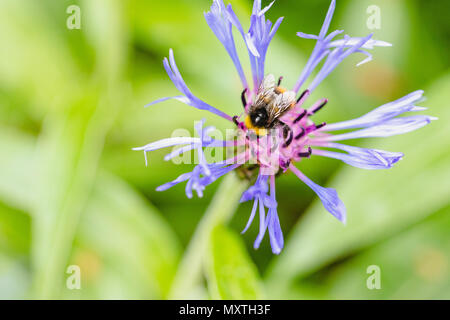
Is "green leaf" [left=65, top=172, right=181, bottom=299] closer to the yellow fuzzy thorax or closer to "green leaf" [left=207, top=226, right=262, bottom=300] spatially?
"green leaf" [left=207, top=226, right=262, bottom=300]

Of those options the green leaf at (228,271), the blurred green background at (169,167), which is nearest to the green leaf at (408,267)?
the blurred green background at (169,167)

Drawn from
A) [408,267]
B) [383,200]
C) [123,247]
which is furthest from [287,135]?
[408,267]

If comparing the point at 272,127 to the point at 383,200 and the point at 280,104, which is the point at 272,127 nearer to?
the point at 280,104

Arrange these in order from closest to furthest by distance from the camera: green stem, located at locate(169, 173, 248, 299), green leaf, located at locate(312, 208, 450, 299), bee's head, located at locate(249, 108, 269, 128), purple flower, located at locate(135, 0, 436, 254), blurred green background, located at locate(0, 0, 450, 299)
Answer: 1. purple flower, located at locate(135, 0, 436, 254)
2. bee's head, located at locate(249, 108, 269, 128)
3. green stem, located at locate(169, 173, 248, 299)
4. blurred green background, located at locate(0, 0, 450, 299)
5. green leaf, located at locate(312, 208, 450, 299)

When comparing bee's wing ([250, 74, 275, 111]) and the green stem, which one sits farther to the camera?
the green stem

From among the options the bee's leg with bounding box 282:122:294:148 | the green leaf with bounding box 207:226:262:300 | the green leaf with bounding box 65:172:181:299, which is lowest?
the green leaf with bounding box 207:226:262:300

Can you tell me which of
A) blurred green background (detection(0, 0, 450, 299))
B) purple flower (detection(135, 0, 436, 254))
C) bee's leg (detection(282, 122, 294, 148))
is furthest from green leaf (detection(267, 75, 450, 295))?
bee's leg (detection(282, 122, 294, 148))
